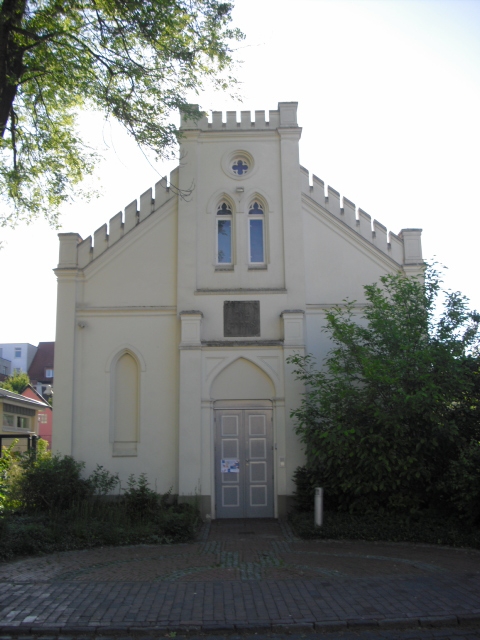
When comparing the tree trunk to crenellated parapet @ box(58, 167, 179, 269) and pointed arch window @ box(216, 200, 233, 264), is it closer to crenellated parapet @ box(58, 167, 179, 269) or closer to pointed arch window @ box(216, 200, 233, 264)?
crenellated parapet @ box(58, 167, 179, 269)

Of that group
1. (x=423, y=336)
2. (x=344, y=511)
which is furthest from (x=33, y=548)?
(x=423, y=336)

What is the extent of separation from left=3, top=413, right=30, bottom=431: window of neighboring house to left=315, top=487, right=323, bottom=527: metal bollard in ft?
65.0

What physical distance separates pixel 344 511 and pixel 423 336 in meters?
4.24

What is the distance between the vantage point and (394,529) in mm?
12984

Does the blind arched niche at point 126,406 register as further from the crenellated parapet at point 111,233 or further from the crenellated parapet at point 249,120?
the crenellated parapet at point 249,120

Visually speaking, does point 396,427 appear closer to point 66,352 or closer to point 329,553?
point 329,553

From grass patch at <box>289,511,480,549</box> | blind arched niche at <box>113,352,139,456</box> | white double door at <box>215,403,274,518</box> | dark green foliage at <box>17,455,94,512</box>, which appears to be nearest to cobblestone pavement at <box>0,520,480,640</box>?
grass patch at <box>289,511,480,549</box>

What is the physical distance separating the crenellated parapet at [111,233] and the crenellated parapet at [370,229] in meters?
3.97

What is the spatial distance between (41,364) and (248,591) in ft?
211

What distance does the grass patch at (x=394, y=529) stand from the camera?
41.1 ft

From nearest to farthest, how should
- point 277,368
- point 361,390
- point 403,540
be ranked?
point 403,540 → point 361,390 → point 277,368

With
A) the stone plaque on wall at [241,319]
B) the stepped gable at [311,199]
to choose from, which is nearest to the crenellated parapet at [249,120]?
the stepped gable at [311,199]

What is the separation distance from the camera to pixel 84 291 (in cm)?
1725

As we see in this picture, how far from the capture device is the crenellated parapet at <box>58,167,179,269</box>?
684 inches
